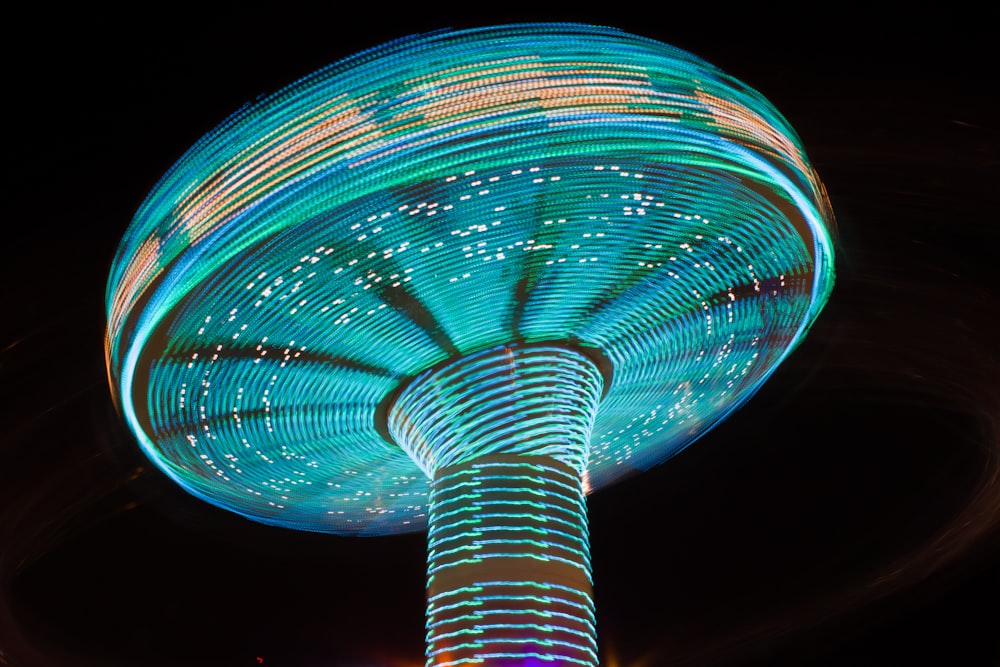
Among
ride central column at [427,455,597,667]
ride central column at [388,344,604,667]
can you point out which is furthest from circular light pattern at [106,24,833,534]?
ride central column at [427,455,597,667]

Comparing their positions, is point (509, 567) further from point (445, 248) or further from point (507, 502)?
point (445, 248)

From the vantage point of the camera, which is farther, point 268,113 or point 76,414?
point 76,414

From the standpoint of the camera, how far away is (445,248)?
32.4 ft

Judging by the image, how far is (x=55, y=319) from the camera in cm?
1589

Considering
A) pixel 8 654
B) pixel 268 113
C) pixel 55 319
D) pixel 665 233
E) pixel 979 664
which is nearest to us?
pixel 268 113

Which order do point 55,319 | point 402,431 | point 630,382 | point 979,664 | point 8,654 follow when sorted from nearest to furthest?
point 402,431
point 630,382
point 55,319
point 8,654
point 979,664

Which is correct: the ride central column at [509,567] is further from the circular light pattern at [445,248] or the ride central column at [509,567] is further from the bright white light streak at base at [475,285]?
the circular light pattern at [445,248]

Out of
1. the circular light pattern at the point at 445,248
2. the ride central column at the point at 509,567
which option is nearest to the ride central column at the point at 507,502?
the ride central column at the point at 509,567

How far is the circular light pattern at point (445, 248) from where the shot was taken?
8.28 m

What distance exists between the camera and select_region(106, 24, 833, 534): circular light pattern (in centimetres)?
828

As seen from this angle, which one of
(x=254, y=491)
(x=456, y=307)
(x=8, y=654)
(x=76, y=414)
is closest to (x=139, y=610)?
(x=8, y=654)

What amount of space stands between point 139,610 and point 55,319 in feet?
30.5

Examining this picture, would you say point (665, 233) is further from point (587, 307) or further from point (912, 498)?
point (912, 498)

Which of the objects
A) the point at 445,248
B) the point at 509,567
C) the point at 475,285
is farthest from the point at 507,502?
the point at 445,248
